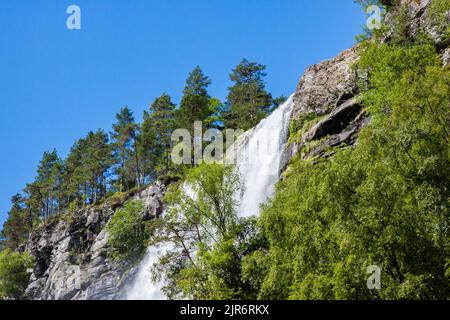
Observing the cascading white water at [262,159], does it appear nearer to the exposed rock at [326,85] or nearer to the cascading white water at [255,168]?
the cascading white water at [255,168]

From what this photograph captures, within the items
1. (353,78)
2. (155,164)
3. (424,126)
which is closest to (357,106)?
(353,78)

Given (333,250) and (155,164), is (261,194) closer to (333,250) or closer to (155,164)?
(333,250)

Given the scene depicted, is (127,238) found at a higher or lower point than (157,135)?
lower

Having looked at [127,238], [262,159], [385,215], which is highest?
[262,159]

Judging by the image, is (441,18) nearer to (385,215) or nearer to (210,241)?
(210,241)

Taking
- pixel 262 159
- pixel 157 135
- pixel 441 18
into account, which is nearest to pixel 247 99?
pixel 157 135

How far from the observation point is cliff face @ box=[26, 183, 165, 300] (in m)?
61.4

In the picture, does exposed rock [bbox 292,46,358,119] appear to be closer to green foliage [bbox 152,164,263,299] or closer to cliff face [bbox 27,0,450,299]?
cliff face [bbox 27,0,450,299]

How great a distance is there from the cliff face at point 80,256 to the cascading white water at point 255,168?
141 inches

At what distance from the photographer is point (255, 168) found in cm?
5234

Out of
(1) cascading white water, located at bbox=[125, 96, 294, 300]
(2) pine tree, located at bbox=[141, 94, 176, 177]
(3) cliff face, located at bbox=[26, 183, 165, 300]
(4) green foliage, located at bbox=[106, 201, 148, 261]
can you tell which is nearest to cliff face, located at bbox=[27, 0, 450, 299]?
(3) cliff face, located at bbox=[26, 183, 165, 300]

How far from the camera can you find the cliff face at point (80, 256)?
202ft

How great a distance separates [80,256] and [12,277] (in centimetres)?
1340

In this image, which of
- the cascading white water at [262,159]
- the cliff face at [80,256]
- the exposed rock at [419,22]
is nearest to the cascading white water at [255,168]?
the cascading white water at [262,159]
